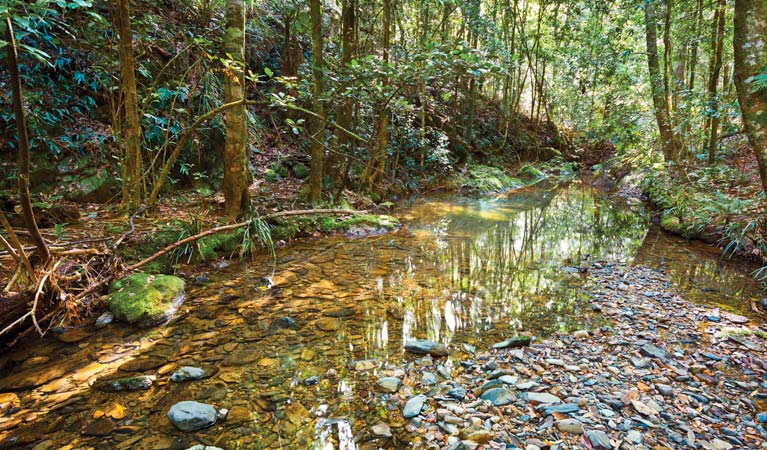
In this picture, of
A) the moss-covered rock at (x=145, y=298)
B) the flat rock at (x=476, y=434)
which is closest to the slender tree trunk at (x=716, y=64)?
the flat rock at (x=476, y=434)

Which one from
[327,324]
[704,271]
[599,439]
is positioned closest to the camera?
[599,439]

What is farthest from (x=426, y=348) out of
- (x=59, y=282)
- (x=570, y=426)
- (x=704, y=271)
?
(x=704, y=271)

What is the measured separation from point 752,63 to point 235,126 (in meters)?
7.07

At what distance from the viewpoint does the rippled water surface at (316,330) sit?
9.25ft

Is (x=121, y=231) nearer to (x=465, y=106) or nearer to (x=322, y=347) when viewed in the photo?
(x=322, y=347)

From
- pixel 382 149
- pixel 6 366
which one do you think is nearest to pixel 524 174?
pixel 382 149

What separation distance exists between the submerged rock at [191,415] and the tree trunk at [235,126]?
4163 millimetres

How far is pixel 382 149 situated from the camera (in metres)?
11.3

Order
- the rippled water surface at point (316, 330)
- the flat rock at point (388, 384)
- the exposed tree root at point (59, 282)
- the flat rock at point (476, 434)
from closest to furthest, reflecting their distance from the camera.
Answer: the flat rock at point (476, 434) → the rippled water surface at point (316, 330) → the flat rock at point (388, 384) → the exposed tree root at point (59, 282)

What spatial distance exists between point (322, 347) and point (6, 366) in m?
2.92

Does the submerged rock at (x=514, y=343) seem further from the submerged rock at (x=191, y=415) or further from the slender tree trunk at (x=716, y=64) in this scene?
the slender tree trunk at (x=716, y=64)

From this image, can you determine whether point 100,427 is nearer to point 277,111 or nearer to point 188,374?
point 188,374

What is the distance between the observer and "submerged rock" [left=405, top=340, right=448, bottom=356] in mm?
3708

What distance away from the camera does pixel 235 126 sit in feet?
21.0
